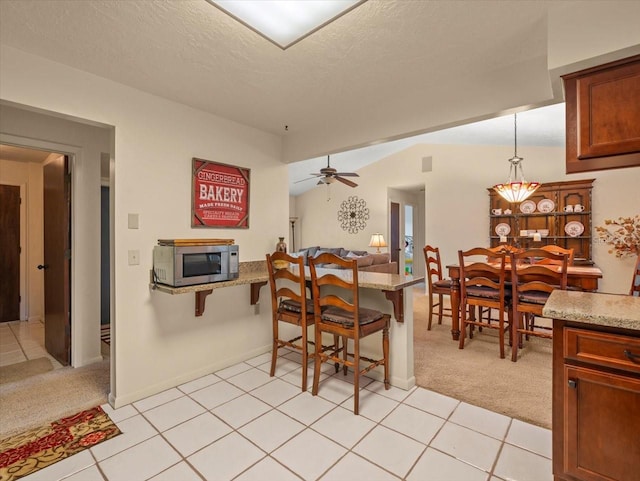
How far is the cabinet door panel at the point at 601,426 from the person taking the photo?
4.11 ft

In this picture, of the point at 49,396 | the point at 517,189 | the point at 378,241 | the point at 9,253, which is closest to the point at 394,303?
the point at 49,396

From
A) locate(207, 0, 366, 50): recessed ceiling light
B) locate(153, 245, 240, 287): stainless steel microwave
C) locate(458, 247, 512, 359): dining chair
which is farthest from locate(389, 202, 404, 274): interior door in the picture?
locate(207, 0, 366, 50): recessed ceiling light

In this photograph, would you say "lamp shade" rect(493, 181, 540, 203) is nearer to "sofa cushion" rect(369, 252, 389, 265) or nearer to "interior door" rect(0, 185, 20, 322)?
"sofa cushion" rect(369, 252, 389, 265)

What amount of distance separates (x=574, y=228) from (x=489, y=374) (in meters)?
3.41

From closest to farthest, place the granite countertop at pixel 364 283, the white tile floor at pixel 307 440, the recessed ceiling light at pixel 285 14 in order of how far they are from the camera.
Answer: the recessed ceiling light at pixel 285 14, the white tile floor at pixel 307 440, the granite countertop at pixel 364 283

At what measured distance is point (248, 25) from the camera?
65.8 inches

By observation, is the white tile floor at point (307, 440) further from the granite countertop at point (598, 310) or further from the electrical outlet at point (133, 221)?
the electrical outlet at point (133, 221)

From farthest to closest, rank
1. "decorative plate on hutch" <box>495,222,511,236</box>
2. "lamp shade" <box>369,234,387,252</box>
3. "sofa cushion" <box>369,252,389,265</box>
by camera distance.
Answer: "lamp shade" <box>369,234,387,252</box> < "sofa cushion" <box>369,252,389,265</box> < "decorative plate on hutch" <box>495,222,511,236</box>

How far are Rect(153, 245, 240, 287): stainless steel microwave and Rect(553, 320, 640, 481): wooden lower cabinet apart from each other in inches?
83.3

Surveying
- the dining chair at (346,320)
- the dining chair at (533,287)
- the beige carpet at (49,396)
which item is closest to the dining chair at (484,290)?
the dining chair at (533,287)

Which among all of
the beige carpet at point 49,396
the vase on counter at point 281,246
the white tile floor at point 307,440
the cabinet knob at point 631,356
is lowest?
the white tile floor at point 307,440

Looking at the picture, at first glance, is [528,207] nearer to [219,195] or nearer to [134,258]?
[219,195]

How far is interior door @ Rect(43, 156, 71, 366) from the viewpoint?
10.0ft

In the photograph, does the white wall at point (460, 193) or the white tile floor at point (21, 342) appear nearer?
the white tile floor at point (21, 342)
